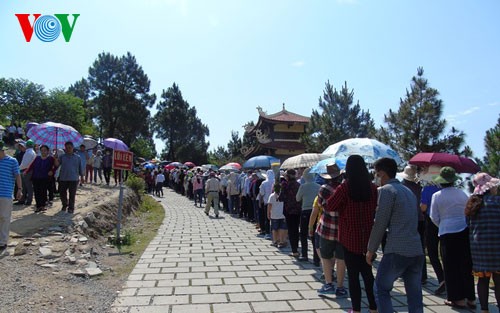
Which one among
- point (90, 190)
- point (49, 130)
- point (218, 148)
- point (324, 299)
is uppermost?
point (218, 148)

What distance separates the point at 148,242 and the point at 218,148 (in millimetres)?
55605

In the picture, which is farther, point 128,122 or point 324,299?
point 128,122

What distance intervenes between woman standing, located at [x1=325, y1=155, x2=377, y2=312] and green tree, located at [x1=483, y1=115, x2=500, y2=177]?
11.9 m

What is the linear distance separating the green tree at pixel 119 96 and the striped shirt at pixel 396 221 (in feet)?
141

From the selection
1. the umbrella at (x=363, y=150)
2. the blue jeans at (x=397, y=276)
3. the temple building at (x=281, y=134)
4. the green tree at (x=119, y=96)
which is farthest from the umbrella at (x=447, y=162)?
the green tree at (x=119, y=96)

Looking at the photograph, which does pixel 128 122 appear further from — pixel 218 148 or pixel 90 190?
pixel 90 190

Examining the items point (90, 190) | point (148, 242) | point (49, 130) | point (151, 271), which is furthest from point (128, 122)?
point (151, 271)

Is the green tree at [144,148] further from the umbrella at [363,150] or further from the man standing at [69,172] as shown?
the umbrella at [363,150]

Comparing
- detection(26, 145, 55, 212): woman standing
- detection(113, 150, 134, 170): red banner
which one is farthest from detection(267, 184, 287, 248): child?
detection(26, 145, 55, 212): woman standing

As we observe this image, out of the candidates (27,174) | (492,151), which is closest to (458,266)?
(27,174)

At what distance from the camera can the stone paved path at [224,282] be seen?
4477 mm

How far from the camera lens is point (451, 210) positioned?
14.9 ft

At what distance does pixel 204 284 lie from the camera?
5.41m

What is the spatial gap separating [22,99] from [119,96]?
10202mm
